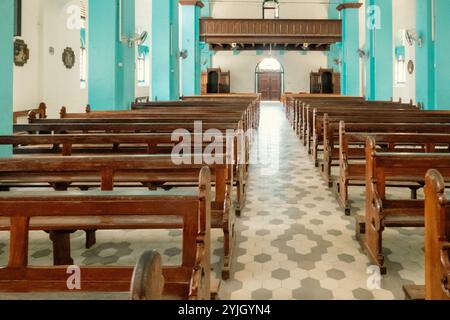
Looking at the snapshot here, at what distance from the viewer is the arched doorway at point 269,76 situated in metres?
29.0

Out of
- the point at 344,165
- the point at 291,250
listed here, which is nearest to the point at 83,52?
the point at 344,165

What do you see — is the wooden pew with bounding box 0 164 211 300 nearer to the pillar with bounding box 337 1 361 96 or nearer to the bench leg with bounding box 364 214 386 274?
the bench leg with bounding box 364 214 386 274

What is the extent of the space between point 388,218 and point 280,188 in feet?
9.62

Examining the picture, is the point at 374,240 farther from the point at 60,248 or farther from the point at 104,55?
the point at 104,55

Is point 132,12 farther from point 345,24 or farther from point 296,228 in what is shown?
point 345,24

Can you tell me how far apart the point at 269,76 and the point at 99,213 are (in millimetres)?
27753

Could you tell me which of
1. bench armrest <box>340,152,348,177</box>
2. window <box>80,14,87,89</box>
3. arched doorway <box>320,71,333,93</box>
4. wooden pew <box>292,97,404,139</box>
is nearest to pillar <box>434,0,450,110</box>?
wooden pew <box>292,97,404,139</box>

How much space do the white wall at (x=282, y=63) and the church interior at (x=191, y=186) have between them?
13440mm

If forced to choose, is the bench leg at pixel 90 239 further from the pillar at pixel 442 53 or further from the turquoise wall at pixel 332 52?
the turquoise wall at pixel 332 52

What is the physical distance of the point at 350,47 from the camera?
19.5 metres

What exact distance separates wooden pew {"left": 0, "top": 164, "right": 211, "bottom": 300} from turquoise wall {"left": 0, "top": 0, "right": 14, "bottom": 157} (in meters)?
3.64

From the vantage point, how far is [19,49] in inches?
414

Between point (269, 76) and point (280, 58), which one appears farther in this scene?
point (269, 76)
